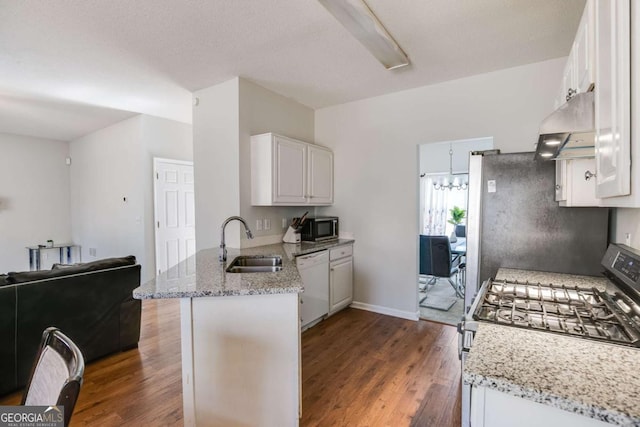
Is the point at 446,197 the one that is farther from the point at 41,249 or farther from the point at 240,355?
the point at 41,249

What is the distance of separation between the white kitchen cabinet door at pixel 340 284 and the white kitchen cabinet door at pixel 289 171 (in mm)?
867

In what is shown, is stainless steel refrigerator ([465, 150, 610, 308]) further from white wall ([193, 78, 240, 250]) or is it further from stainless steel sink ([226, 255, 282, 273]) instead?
white wall ([193, 78, 240, 250])

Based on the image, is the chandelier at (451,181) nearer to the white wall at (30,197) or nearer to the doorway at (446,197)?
the doorway at (446,197)

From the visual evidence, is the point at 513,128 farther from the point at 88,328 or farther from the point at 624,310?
the point at 88,328

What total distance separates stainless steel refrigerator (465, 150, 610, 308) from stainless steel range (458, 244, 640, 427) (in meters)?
0.56

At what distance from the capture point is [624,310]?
4.09 feet

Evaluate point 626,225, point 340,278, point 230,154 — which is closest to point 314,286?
point 340,278

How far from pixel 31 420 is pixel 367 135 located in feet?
11.9

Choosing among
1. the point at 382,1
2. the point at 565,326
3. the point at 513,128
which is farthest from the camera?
the point at 513,128

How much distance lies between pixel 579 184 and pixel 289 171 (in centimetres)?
245

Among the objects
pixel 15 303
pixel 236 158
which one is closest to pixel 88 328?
pixel 15 303

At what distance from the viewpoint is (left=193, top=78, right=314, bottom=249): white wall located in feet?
10.5

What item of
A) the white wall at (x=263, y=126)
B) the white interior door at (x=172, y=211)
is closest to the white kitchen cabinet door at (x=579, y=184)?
the white wall at (x=263, y=126)

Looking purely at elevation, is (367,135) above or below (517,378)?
above
